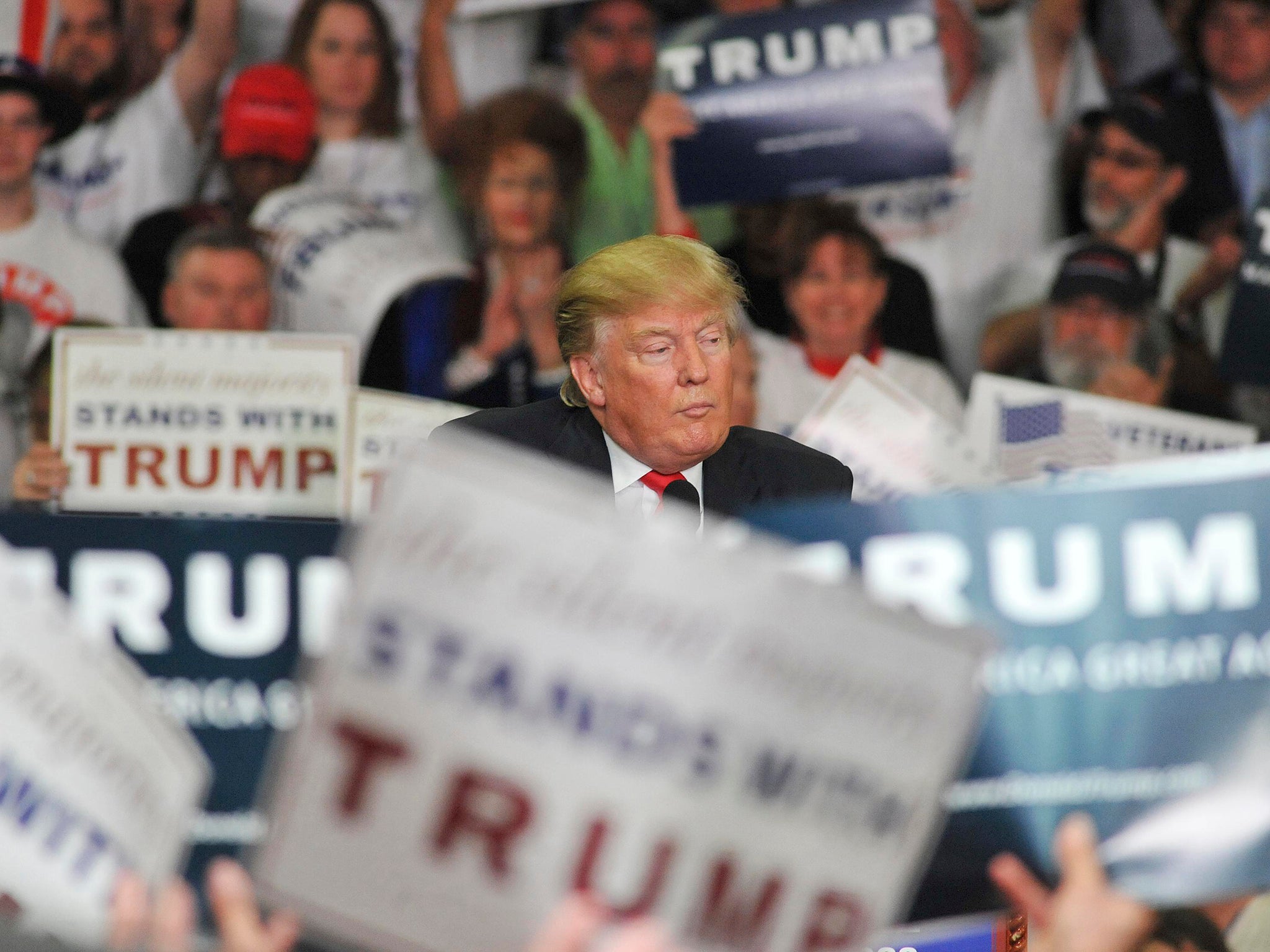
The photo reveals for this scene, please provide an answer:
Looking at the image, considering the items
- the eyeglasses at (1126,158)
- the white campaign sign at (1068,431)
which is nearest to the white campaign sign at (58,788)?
the white campaign sign at (1068,431)

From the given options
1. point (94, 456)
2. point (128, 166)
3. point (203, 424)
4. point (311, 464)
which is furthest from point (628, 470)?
point (128, 166)

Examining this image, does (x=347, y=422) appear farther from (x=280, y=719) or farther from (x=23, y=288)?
(x=280, y=719)

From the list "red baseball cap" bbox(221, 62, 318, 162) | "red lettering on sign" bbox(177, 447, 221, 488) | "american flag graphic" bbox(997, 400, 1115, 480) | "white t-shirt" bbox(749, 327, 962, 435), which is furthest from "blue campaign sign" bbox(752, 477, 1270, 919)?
"red baseball cap" bbox(221, 62, 318, 162)

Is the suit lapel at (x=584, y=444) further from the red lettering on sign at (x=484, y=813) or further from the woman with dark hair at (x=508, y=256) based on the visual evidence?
the woman with dark hair at (x=508, y=256)

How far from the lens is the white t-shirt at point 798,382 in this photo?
459cm

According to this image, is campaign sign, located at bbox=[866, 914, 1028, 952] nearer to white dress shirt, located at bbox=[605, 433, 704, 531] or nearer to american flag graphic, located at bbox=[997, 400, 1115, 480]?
white dress shirt, located at bbox=[605, 433, 704, 531]

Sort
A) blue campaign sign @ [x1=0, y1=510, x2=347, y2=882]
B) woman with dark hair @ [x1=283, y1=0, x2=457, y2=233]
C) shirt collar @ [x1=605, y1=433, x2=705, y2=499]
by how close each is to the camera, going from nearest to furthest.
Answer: blue campaign sign @ [x1=0, y1=510, x2=347, y2=882] → shirt collar @ [x1=605, y1=433, x2=705, y2=499] → woman with dark hair @ [x1=283, y1=0, x2=457, y2=233]

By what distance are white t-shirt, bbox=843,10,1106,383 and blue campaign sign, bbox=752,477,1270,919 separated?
370cm

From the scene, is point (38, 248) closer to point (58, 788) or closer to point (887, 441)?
point (887, 441)

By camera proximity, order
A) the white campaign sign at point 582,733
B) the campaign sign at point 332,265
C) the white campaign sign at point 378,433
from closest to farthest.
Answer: the white campaign sign at point 582,733 < the white campaign sign at point 378,433 < the campaign sign at point 332,265

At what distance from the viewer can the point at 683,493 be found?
1.75 metres

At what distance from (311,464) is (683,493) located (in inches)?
77.5

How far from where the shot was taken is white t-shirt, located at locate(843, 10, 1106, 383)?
4836 mm

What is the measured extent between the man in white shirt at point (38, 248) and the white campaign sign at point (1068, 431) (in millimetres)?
2527
